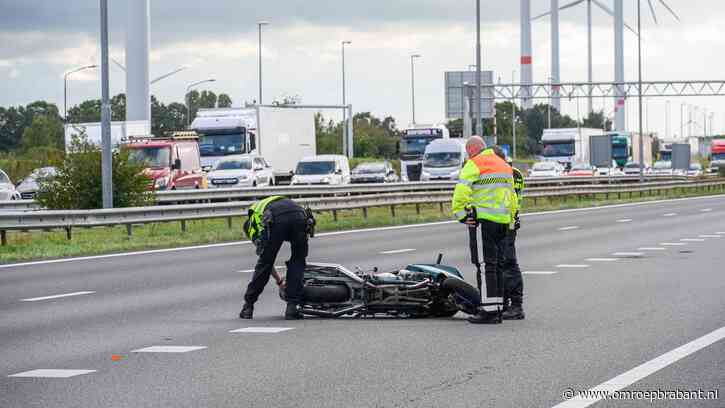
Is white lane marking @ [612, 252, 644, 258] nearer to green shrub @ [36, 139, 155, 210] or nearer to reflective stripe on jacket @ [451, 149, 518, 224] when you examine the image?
reflective stripe on jacket @ [451, 149, 518, 224]

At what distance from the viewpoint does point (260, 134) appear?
51656 mm

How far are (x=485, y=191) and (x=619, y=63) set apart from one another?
94.2m

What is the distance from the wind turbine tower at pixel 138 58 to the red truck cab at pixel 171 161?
1451 cm

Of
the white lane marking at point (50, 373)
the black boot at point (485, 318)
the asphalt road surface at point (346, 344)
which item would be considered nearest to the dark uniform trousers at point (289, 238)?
the asphalt road surface at point (346, 344)

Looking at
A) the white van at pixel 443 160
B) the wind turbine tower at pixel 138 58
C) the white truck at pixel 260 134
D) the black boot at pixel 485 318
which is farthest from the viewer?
the wind turbine tower at pixel 138 58

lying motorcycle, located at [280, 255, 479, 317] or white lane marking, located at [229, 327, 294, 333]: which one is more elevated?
lying motorcycle, located at [280, 255, 479, 317]

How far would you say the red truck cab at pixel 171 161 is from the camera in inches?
1548

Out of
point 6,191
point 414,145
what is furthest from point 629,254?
point 414,145

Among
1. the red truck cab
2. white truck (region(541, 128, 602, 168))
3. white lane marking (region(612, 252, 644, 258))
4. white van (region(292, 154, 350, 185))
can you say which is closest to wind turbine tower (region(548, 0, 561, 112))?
white truck (region(541, 128, 602, 168))

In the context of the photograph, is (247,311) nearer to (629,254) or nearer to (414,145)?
(629,254)

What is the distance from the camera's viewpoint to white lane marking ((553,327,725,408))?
7.89m

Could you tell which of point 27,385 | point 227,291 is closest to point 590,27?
point 227,291

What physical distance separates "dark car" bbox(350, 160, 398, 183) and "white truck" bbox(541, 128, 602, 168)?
1803 centimetres

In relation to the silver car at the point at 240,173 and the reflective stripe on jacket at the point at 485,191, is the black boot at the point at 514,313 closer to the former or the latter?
the reflective stripe on jacket at the point at 485,191
